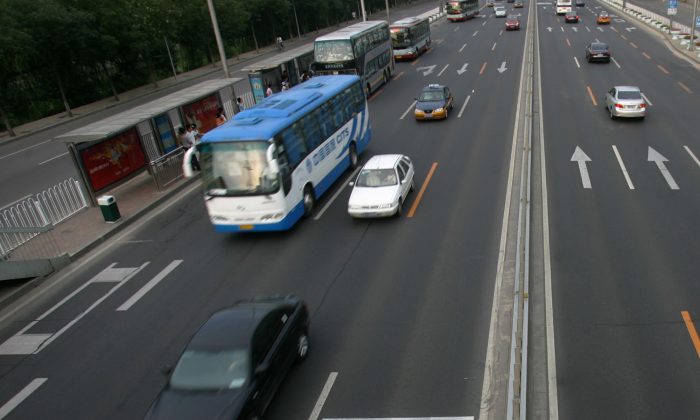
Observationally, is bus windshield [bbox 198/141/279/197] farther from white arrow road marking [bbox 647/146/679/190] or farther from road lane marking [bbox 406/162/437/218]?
white arrow road marking [bbox 647/146/679/190]

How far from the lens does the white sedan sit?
595 inches

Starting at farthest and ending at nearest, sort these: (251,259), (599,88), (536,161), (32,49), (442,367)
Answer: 1. (32,49)
2. (599,88)
3. (536,161)
4. (251,259)
5. (442,367)

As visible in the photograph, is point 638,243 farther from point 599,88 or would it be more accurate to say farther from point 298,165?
point 599,88

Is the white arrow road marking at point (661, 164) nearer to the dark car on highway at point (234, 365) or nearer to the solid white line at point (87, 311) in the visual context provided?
the dark car on highway at point (234, 365)

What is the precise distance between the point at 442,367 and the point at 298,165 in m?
8.50

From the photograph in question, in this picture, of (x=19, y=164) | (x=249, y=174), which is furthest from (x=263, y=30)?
(x=249, y=174)

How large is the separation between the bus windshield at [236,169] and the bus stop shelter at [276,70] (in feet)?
55.1

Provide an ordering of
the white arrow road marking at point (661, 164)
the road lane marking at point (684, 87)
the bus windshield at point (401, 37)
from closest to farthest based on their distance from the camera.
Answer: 1. the white arrow road marking at point (661, 164)
2. the road lane marking at point (684, 87)
3. the bus windshield at point (401, 37)

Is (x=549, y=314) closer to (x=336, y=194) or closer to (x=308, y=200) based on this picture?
(x=308, y=200)

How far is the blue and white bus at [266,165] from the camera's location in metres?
14.4

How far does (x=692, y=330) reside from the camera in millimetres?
9602

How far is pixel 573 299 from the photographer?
10.8 m

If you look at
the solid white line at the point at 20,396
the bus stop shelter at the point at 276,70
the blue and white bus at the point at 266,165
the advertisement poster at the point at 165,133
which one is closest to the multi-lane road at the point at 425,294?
the solid white line at the point at 20,396

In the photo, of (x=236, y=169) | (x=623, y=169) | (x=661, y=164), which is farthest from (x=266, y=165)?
(x=661, y=164)
